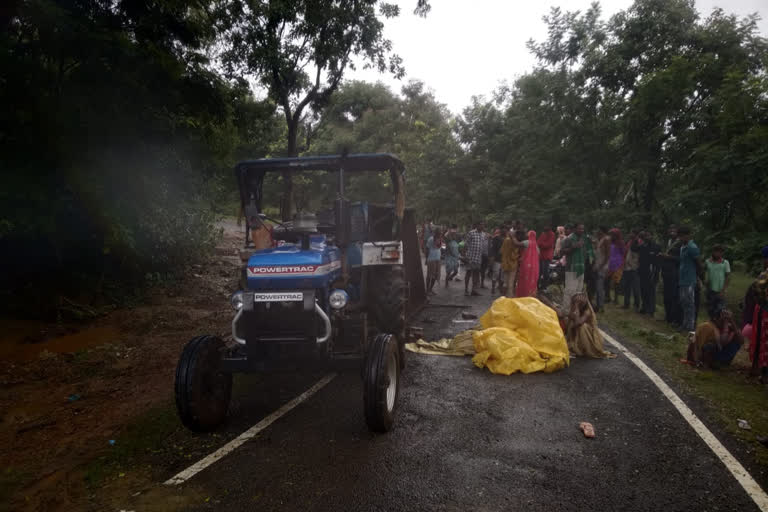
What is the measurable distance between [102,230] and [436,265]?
8441 millimetres

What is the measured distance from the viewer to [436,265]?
44.9 ft

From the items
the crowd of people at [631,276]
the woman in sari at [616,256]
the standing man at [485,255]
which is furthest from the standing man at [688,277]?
the standing man at [485,255]

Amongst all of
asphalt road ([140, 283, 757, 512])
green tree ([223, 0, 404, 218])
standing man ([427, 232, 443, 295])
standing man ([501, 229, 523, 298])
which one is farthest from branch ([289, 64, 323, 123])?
asphalt road ([140, 283, 757, 512])

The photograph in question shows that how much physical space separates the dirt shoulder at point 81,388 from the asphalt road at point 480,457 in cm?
120

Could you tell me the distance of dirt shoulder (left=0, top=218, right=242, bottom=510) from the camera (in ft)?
13.3

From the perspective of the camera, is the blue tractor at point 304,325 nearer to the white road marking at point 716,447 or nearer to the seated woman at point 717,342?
the white road marking at point 716,447

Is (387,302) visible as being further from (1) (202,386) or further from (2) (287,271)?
(1) (202,386)

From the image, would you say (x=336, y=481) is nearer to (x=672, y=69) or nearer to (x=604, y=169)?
(x=672, y=69)

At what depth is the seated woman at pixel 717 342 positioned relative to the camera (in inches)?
259

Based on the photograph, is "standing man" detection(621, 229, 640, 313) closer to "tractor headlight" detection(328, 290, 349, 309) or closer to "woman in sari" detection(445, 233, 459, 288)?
"woman in sari" detection(445, 233, 459, 288)

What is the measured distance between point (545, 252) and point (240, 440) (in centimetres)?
1032

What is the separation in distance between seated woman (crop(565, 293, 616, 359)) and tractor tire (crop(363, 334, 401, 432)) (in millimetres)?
3856

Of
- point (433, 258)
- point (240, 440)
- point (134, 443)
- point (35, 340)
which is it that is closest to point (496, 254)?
point (433, 258)

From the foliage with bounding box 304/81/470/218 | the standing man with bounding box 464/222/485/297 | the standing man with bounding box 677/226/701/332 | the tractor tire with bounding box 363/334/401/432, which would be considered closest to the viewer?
the tractor tire with bounding box 363/334/401/432
